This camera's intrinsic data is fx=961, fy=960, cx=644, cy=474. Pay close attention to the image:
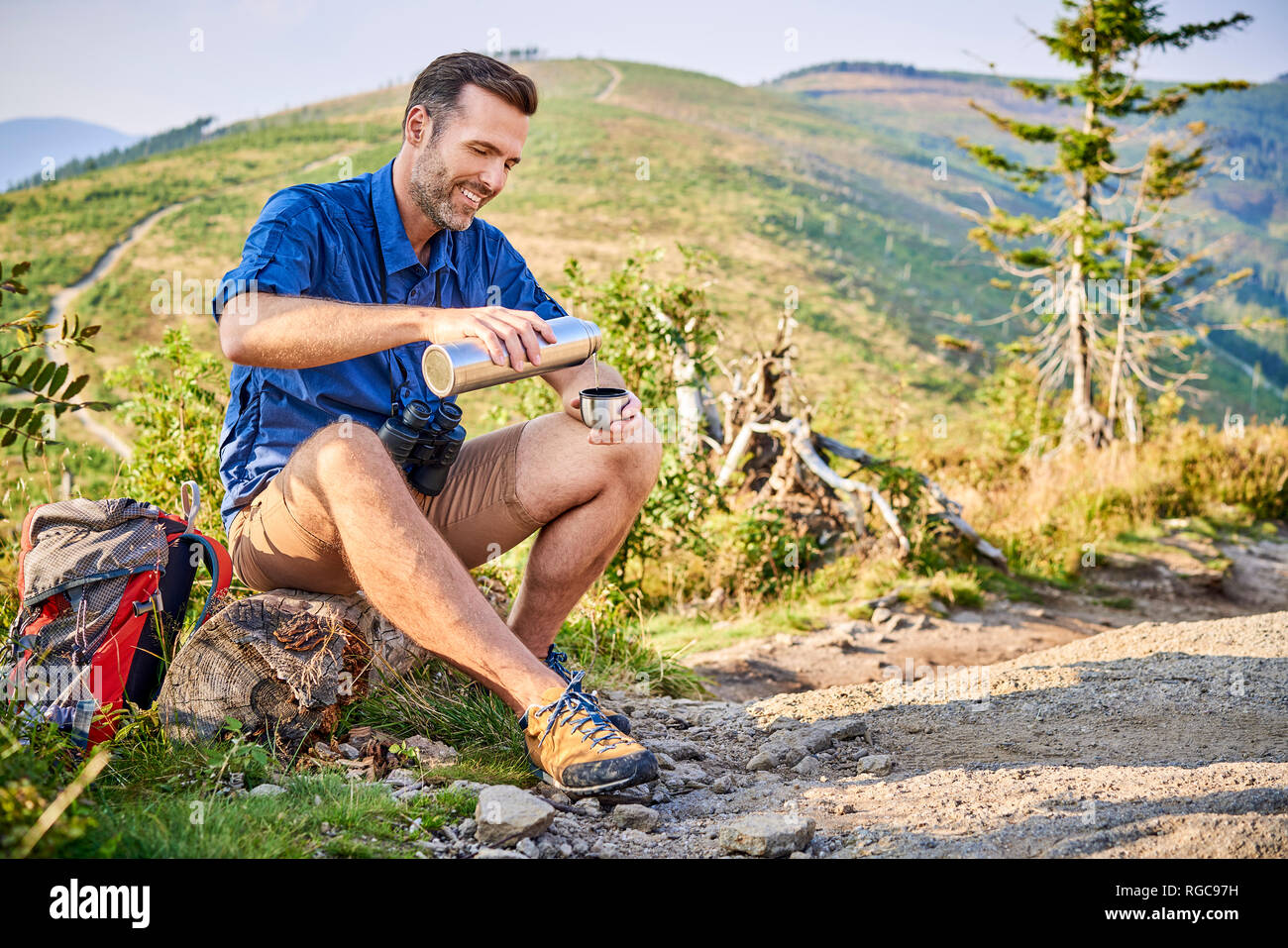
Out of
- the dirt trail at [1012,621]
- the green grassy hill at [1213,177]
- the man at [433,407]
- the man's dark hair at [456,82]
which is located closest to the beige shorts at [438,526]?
the man at [433,407]

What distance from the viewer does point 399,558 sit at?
8.14ft

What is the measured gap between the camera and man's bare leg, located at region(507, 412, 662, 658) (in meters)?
2.96

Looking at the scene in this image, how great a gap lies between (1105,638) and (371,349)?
371cm

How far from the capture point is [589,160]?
48375 millimetres

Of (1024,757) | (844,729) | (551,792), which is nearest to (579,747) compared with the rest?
(551,792)

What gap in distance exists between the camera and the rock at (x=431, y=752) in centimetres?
273

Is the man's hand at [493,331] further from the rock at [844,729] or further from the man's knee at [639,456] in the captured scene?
the rock at [844,729]

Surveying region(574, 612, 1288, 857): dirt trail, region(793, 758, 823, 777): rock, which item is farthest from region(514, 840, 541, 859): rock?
region(793, 758, 823, 777): rock

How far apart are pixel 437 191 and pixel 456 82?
327 millimetres

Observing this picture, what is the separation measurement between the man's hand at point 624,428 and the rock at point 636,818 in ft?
3.46

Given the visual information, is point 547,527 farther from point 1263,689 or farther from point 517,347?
point 1263,689

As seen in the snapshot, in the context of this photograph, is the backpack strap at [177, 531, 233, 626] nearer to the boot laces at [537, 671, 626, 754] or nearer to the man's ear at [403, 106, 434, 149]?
the boot laces at [537, 671, 626, 754]
